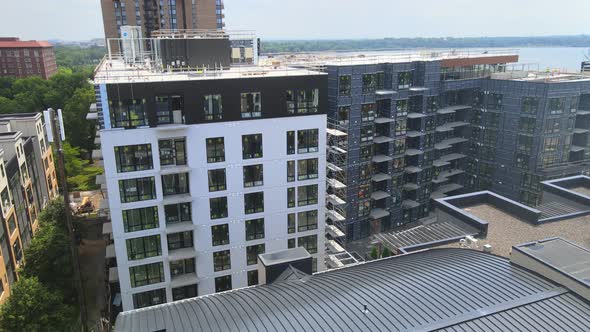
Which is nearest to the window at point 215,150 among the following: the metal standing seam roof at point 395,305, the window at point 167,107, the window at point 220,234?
the window at point 167,107

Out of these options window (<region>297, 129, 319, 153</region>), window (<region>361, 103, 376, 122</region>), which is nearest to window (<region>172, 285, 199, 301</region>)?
window (<region>297, 129, 319, 153</region>)

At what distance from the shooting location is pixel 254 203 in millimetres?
41969

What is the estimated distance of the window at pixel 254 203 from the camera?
41594 millimetres

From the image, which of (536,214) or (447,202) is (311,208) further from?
(536,214)

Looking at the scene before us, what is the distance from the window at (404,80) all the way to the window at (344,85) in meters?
8.53

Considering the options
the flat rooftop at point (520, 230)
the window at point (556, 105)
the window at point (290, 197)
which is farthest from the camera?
the window at point (556, 105)

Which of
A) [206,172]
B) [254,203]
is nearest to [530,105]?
[254,203]

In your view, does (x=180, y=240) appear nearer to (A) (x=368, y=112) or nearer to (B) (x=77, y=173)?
(A) (x=368, y=112)

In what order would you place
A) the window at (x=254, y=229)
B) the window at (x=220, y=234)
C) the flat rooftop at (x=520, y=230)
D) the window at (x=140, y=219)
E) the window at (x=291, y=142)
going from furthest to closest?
the window at (x=254, y=229)
the window at (x=291, y=142)
the window at (x=220, y=234)
the window at (x=140, y=219)
the flat rooftop at (x=520, y=230)

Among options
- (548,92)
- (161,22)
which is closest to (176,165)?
(548,92)

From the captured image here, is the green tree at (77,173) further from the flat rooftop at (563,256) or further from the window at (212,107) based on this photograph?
the flat rooftop at (563,256)

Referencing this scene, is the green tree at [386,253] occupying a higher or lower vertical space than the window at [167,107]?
lower

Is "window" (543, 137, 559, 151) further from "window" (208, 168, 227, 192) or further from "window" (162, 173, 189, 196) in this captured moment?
"window" (162, 173, 189, 196)

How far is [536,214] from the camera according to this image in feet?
128
